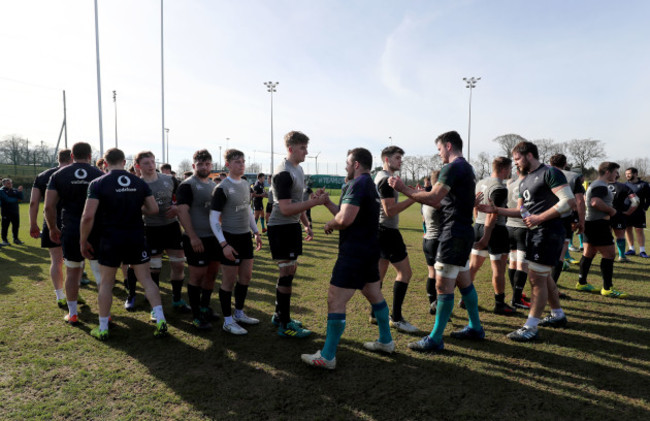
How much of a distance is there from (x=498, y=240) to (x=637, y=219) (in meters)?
7.01

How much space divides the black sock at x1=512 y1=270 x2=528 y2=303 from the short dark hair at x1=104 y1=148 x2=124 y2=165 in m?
5.54

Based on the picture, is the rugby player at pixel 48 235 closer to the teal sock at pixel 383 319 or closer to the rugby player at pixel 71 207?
the rugby player at pixel 71 207

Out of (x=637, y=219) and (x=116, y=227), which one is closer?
(x=116, y=227)

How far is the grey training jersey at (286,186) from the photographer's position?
3.72 metres

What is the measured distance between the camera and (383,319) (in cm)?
363

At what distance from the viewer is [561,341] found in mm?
4059

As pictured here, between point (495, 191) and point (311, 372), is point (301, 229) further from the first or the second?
point (495, 191)

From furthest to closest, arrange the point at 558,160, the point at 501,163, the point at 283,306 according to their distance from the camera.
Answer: the point at 558,160 < the point at 501,163 < the point at 283,306

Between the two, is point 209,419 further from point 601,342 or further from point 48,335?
point 601,342

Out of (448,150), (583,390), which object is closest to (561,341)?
(583,390)

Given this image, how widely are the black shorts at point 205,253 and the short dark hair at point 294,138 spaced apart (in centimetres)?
156

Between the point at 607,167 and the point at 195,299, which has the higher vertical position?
the point at 607,167

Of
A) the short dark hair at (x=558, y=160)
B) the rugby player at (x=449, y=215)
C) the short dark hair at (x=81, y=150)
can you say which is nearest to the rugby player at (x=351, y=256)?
the rugby player at (x=449, y=215)

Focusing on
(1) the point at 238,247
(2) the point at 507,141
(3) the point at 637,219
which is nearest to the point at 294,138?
(1) the point at 238,247
